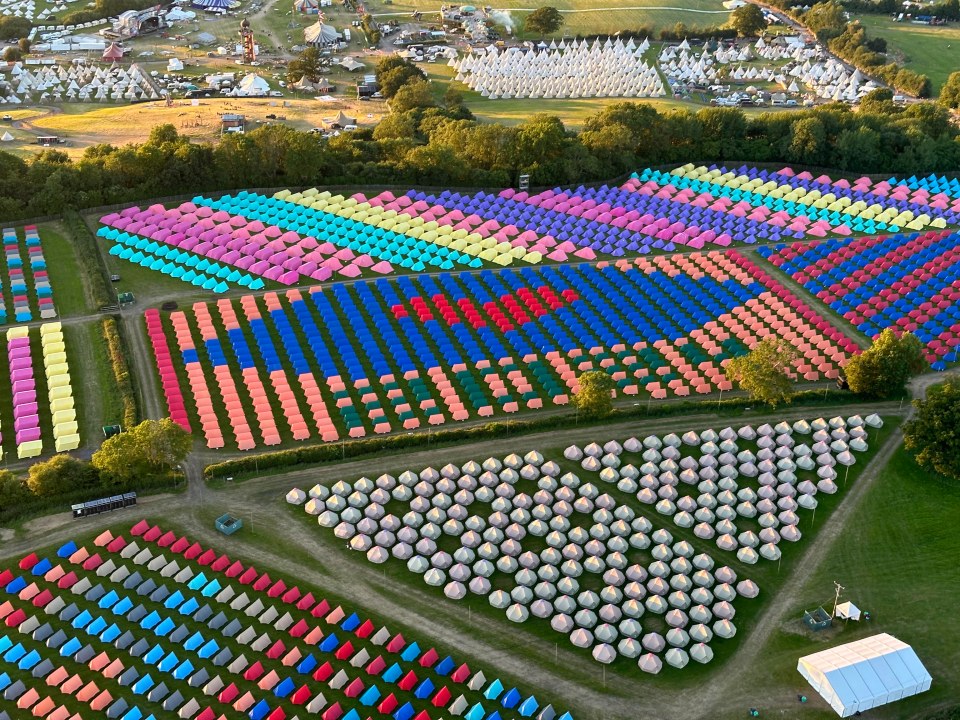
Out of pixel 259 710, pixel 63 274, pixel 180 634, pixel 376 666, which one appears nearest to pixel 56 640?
pixel 180 634

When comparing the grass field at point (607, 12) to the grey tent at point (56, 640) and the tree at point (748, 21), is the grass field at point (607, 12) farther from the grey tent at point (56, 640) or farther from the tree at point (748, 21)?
the grey tent at point (56, 640)

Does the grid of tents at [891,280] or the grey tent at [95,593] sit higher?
the grid of tents at [891,280]

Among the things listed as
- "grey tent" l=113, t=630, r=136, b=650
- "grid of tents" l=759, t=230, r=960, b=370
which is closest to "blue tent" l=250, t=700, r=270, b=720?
"grey tent" l=113, t=630, r=136, b=650

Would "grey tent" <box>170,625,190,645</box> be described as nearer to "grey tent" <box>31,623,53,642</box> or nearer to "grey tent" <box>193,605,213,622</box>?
"grey tent" <box>193,605,213,622</box>

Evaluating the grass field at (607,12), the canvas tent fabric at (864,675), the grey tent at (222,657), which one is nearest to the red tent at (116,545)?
the grey tent at (222,657)

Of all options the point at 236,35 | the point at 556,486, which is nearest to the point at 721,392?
the point at 556,486

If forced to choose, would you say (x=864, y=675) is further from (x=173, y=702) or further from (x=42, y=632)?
(x=42, y=632)

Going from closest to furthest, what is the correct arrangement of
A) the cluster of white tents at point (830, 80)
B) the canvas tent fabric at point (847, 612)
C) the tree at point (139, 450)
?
the canvas tent fabric at point (847, 612)
the tree at point (139, 450)
the cluster of white tents at point (830, 80)
